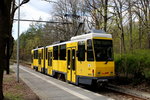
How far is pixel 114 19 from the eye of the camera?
687 inches

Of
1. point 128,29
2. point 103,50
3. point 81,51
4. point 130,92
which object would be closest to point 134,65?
point 130,92

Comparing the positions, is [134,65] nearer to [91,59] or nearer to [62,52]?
[91,59]

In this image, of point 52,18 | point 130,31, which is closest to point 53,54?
point 130,31

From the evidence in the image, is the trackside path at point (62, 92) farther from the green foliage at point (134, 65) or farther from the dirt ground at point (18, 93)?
the green foliage at point (134, 65)

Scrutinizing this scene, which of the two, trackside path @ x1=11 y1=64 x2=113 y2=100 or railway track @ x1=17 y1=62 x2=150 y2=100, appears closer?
trackside path @ x1=11 y1=64 x2=113 y2=100

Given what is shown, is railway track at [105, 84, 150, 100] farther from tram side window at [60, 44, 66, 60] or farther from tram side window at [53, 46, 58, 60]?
tram side window at [53, 46, 58, 60]

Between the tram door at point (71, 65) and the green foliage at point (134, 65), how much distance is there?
3389mm

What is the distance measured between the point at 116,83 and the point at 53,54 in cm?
659

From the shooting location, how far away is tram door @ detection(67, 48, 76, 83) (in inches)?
554

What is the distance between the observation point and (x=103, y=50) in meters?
12.6

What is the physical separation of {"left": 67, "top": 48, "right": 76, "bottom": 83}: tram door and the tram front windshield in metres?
2.23

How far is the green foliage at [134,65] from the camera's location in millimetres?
12608

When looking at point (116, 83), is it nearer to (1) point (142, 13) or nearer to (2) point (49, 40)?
(1) point (142, 13)

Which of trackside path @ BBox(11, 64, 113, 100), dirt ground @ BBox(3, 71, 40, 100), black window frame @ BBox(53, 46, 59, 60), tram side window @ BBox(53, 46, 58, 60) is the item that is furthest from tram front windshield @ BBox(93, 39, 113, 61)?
tram side window @ BBox(53, 46, 58, 60)
